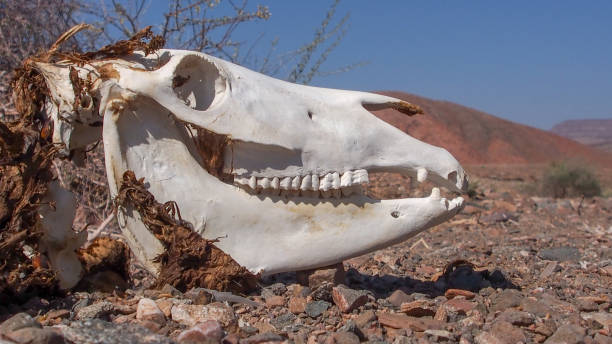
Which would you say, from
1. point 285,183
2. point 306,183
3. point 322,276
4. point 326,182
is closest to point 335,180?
point 326,182

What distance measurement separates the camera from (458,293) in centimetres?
310

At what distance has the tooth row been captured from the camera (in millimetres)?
3092

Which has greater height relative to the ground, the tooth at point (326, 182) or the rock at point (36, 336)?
the tooth at point (326, 182)

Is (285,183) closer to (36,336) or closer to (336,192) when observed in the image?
(336,192)

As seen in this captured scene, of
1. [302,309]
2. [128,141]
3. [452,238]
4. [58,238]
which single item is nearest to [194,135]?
[128,141]

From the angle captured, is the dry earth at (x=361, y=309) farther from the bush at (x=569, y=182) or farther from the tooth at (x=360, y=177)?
the bush at (x=569, y=182)

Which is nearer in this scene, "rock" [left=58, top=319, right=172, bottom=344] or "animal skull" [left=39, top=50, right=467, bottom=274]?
"rock" [left=58, top=319, right=172, bottom=344]

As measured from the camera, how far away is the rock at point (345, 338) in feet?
7.63

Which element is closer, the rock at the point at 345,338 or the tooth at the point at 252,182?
the rock at the point at 345,338

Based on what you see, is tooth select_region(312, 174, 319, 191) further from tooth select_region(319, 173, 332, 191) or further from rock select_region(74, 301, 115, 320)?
rock select_region(74, 301, 115, 320)

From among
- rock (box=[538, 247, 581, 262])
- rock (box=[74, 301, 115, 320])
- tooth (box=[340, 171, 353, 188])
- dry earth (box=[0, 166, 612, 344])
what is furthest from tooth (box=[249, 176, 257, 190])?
rock (box=[538, 247, 581, 262])

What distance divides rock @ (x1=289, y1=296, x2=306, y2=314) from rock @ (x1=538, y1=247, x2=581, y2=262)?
2.67 metres

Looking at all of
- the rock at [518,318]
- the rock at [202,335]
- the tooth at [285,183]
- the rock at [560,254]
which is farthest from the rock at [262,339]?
the rock at [560,254]

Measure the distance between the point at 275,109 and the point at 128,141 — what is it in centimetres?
79
